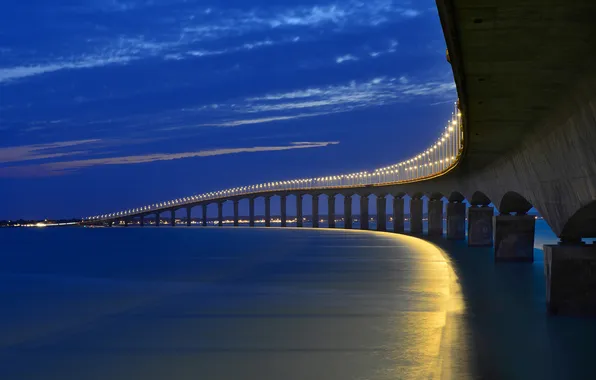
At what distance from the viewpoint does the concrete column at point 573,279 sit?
22.7 metres

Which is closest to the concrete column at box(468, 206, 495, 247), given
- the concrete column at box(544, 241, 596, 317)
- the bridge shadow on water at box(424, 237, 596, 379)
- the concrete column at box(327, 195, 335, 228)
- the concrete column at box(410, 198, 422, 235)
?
the bridge shadow on water at box(424, 237, 596, 379)

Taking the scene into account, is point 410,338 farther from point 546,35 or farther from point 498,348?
point 546,35

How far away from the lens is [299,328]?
23109 millimetres

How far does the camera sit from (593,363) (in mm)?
17391

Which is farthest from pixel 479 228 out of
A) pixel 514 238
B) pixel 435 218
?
pixel 435 218

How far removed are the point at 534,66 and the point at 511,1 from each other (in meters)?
4.30

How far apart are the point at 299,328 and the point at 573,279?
793 centimetres

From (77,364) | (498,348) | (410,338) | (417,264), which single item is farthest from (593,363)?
(417,264)

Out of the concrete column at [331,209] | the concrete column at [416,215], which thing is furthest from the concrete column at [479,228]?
the concrete column at [331,209]

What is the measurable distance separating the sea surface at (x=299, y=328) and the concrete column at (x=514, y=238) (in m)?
4.07

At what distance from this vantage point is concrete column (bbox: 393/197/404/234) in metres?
123

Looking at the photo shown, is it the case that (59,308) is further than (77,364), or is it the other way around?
(59,308)

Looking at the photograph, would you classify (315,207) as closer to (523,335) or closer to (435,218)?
(435,218)

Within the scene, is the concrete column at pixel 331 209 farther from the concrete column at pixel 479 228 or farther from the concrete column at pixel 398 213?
the concrete column at pixel 479 228
